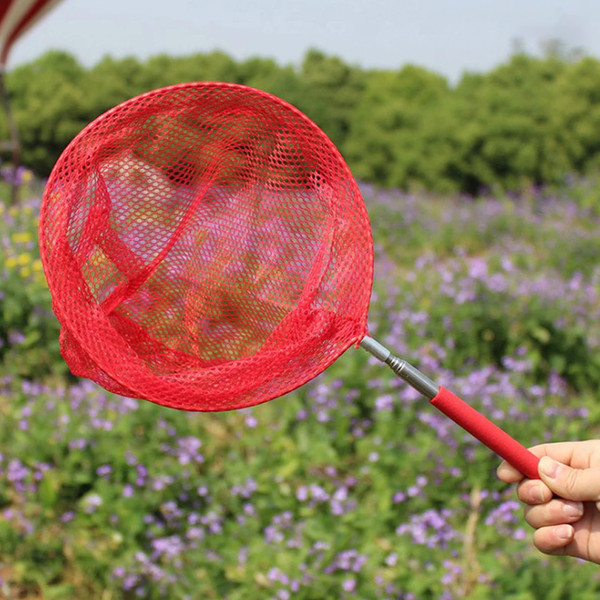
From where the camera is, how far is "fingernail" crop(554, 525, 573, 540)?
49.3 inches

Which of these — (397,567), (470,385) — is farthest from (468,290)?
(397,567)

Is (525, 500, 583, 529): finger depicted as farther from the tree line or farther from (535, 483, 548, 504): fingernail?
the tree line

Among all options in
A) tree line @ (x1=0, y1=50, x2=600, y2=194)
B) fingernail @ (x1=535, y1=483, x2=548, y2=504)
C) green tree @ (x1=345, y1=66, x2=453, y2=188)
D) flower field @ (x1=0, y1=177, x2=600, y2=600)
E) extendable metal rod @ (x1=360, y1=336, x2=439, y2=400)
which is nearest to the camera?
extendable metal rod @ (x1=360, y1=336, x2=439, y2=400)

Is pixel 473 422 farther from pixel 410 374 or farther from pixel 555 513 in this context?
pixel 555 513

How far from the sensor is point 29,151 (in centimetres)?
1042

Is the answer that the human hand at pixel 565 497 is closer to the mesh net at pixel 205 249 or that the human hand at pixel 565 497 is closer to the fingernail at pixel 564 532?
the fingernail at pixel 564 532

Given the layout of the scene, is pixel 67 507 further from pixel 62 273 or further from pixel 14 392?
pixel 62 273

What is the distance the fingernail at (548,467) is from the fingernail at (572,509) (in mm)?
59

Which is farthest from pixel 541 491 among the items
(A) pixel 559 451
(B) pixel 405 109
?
(B) pixel 405 109

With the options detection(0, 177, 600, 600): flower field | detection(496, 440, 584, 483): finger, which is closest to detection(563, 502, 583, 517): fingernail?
detection(496, 440, 584, 483): finger

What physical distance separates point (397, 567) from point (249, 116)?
1521 millimetres

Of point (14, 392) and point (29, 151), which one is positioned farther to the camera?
point (29, 151)

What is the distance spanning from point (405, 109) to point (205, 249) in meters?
8.98

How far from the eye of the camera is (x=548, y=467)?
125cm
